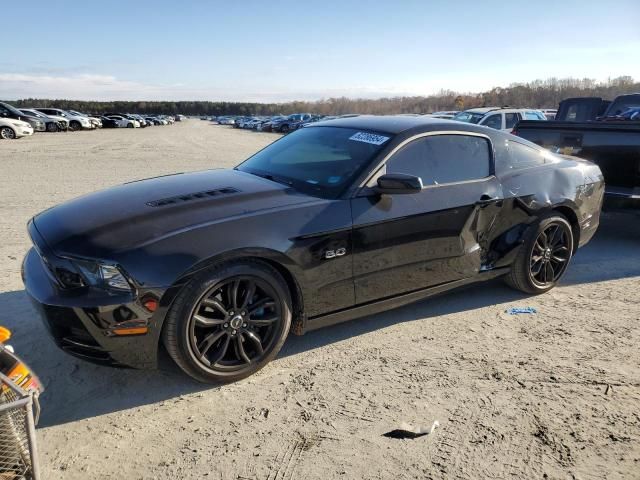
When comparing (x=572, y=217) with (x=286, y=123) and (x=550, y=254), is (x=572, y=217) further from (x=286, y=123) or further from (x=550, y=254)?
(x=286, y=123)

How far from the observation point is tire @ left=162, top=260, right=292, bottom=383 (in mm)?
2854

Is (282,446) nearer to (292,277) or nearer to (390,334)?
(292,277)

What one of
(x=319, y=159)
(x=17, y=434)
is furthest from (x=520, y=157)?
(x=17, y=434)

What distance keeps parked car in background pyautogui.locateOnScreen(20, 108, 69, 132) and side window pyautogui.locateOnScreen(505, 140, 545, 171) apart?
114 feet

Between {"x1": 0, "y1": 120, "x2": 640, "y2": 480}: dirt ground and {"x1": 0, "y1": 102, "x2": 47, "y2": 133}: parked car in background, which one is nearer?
{"x1": 0, "y1": 120, "x2": 640, "y2": 480}: dirt ground

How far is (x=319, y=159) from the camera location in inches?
160

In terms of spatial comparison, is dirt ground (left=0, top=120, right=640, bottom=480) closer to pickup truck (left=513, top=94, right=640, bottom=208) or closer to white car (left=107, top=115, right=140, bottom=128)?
pickup truck (left=513, top=94, right=640, bottom=208)

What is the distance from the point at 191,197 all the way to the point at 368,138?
4.73ft

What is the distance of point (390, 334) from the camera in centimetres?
384

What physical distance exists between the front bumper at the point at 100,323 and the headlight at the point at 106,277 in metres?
0.04

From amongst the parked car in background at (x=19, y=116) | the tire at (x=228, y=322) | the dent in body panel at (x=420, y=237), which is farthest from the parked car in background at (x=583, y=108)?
the parked car in background at (x=19, y=116)

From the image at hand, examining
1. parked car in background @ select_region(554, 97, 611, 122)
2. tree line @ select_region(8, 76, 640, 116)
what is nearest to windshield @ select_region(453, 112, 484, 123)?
parked car in background @ select_region(554, 97, 611, 122)

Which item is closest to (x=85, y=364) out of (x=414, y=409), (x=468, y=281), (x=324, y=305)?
(x=324, y=305)

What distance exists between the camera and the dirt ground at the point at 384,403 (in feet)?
8.04
